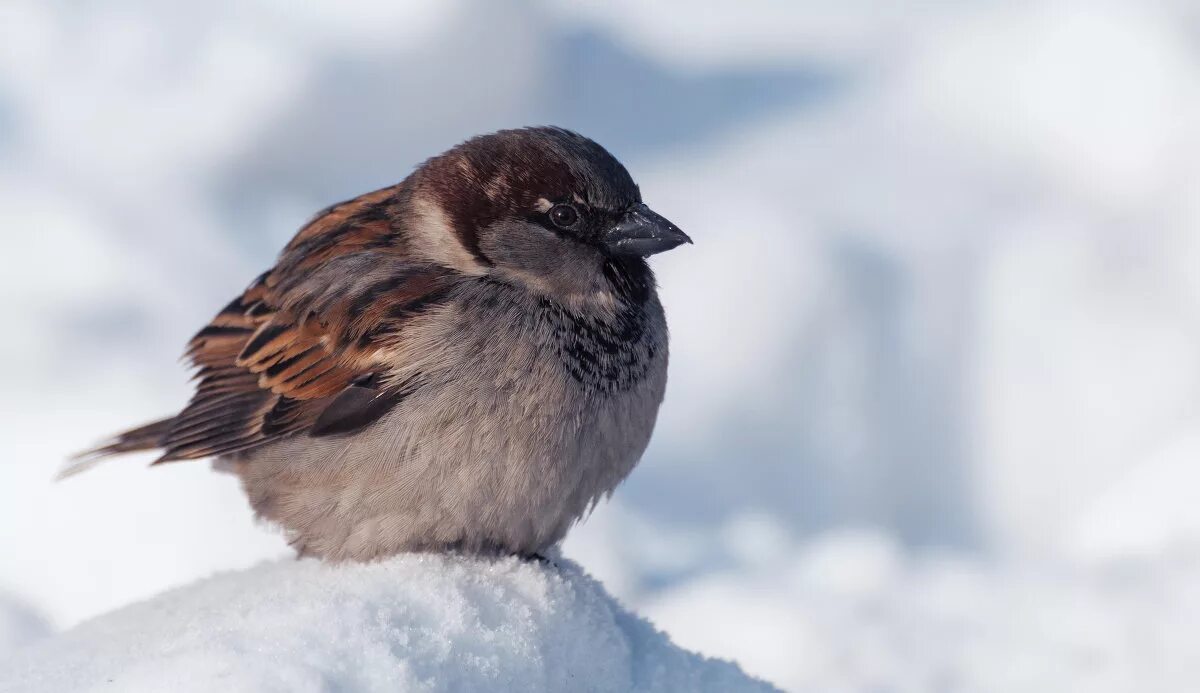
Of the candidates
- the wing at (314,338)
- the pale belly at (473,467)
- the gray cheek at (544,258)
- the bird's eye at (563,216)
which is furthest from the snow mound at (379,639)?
the bird's eye at (563,216)

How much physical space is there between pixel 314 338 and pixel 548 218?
533 millimetres

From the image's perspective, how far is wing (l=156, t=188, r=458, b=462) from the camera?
2271 mm

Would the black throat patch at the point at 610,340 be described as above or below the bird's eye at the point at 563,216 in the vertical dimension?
below

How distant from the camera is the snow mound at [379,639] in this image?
1.56 meters

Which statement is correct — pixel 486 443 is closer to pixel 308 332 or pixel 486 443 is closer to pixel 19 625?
pixel 308 332

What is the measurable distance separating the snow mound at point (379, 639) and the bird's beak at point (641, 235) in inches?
24.6

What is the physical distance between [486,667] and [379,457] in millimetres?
552

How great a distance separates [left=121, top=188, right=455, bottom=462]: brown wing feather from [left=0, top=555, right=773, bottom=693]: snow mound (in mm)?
321

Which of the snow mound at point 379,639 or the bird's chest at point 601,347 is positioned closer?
the snow mound at point 379,639

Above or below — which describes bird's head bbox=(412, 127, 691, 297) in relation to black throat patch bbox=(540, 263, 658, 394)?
above

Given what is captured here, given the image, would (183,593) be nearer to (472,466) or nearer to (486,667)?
(472,466)

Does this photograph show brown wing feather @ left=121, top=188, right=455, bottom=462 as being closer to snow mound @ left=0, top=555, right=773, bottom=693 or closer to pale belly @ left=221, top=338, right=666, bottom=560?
pale belly @ left=221, top=338, right=666, bottom=560

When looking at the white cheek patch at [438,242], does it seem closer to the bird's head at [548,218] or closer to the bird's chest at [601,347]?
the bird's head at [548,218]

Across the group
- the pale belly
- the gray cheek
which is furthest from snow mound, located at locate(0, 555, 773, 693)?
the gray cheek
